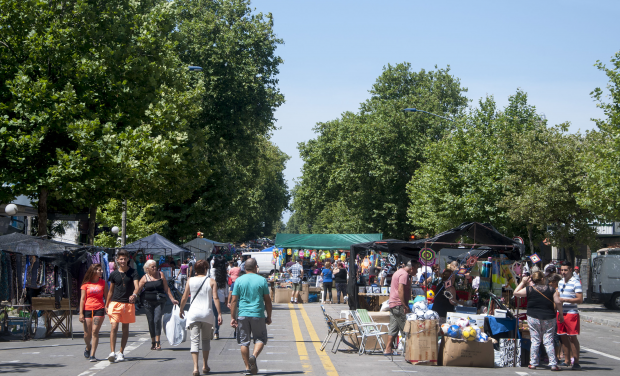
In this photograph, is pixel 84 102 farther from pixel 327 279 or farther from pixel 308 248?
pixel 308 248

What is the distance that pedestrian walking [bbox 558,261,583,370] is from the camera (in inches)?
446

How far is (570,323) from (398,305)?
3.01 meters

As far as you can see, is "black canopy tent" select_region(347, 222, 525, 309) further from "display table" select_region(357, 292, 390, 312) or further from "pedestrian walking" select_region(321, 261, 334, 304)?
"pedestrian walking" select_region(321, 261, 334, 304)

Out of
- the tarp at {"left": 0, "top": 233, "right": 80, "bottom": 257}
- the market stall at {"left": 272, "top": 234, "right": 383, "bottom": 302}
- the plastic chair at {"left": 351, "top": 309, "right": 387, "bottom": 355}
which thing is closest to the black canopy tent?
the plastic chair at {"left": 351, "top": 309, "right": 387, "bottom": 355}

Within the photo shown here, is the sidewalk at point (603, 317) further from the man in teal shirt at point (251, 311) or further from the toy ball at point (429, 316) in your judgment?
the man in teal shirt at point (251, 311)

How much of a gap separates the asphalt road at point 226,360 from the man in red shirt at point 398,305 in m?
0.46

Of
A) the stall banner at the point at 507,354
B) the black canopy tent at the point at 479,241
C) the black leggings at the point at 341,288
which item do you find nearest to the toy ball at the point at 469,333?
the stall banner at the point at 507,354

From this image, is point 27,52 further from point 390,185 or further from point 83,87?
point 390,185

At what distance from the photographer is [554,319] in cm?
1112

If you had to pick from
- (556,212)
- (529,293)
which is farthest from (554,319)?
(556,212)

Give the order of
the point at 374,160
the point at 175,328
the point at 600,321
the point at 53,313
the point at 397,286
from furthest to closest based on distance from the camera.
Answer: the point at 374,160 → the point at 600,321 → the point at 53,313 → the point at 397,286 → the point at 175,328

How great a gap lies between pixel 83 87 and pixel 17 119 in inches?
86.0

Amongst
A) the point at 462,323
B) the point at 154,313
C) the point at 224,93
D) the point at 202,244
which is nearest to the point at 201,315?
the point at 154,313

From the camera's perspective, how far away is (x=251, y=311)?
369 inches
